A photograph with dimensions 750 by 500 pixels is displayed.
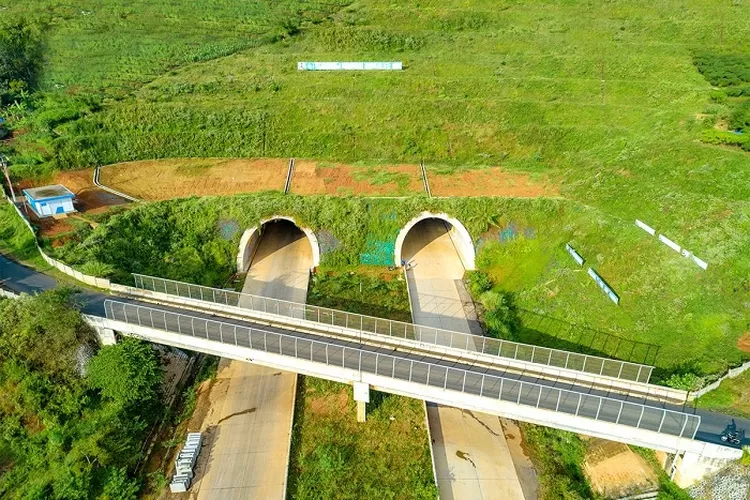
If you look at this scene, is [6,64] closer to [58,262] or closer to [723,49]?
[58,262]

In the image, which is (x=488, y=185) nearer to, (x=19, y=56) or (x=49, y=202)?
(x=49, y=202)

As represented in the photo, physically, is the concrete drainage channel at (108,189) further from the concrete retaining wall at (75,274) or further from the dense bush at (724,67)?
the dense bush at (724,67)

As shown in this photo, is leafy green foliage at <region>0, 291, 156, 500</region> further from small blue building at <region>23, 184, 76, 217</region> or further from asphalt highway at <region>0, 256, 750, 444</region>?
small blue building at <region>23, 184, 76, 217</region>

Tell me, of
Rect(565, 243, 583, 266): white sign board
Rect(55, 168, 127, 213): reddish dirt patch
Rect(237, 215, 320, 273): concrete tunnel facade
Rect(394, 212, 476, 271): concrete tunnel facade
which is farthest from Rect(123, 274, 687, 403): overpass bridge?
Rect(55, 168, 127, 213): reddish dirt patch

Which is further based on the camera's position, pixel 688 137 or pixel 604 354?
pixel 688 137

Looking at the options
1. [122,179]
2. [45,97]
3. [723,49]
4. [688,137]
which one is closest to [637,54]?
[723,49]

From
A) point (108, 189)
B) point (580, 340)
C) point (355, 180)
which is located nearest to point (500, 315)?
point (580, 340)
